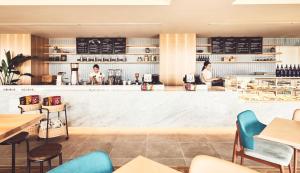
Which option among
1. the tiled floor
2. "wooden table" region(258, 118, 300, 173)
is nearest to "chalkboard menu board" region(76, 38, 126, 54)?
the tiled floor

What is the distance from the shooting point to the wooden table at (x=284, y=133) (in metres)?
2.12

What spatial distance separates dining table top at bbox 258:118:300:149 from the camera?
212 centimetres

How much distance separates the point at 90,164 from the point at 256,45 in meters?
8.02

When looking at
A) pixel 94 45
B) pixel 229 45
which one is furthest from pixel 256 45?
pixel 94 45

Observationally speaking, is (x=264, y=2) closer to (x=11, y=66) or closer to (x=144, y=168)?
(x=144, y=168)

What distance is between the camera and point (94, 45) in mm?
8289

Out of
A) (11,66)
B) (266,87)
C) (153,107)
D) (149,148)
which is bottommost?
(149,148)

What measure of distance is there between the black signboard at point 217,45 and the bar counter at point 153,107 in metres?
3.37

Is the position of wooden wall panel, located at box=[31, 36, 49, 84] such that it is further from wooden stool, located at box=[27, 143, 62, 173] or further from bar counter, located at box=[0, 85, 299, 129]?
wooden stool, located at box=[27, 143, 62, 173]

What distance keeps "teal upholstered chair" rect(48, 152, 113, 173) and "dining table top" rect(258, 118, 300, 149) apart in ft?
4.90

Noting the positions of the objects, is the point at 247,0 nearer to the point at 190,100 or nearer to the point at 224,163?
the point at 190,100

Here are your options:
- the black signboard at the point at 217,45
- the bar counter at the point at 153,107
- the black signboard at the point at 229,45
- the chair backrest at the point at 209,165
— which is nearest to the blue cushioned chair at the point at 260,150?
the chair backrest at the point at 209,165

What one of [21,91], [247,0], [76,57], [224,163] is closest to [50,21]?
[21,91]

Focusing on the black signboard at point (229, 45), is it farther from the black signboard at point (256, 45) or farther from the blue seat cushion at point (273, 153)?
the blue seat cushion at point (273, 153)
